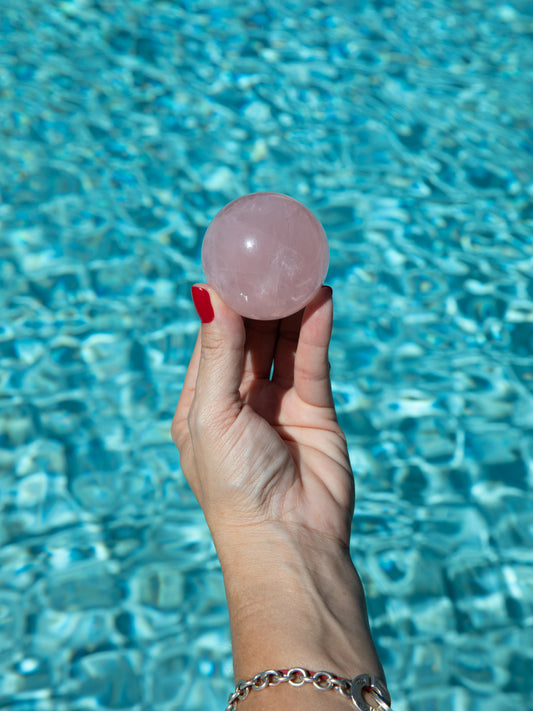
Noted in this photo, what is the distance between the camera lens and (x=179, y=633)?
229cm

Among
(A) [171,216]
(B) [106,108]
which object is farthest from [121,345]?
(B) [106,108]

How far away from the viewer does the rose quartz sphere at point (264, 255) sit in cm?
161

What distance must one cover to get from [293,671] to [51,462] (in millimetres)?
1543

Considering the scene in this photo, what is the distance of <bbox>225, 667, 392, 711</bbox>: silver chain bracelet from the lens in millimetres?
1318

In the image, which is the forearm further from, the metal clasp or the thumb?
the thumb

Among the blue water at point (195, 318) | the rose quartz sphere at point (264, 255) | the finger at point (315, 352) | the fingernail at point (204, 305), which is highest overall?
the rose quartz sphere at point (264, 255)

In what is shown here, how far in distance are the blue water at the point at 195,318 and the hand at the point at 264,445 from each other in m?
0.78

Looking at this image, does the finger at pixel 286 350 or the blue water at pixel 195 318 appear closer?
the finger at pixel 286 350

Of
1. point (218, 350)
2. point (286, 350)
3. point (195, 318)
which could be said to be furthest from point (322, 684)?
point (195, 318)

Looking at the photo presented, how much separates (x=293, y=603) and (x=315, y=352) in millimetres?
625

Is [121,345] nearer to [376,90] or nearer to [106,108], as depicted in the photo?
Result: [106,108]

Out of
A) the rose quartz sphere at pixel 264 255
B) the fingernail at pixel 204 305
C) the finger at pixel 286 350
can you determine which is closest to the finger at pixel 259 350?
the finger at pixel 286 350

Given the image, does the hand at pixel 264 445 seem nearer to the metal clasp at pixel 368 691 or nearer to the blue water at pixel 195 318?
the metal clasp at pixel 368 691

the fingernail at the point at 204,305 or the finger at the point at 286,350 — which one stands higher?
the fingernail at the point at 204,305
